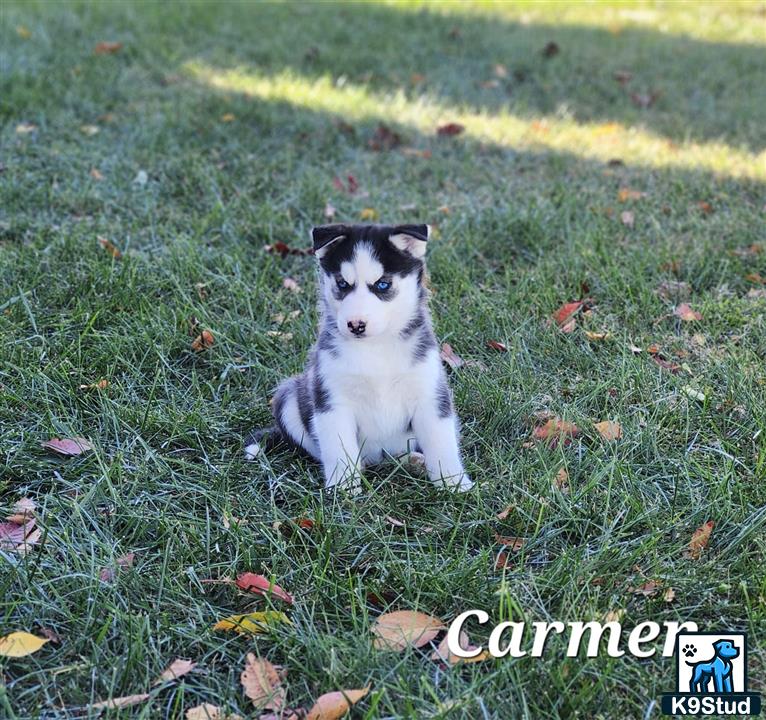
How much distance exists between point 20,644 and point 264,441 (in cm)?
128

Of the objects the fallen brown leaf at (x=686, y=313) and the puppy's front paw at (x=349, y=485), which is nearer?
the puppy's front paw at (x=349, y=485)

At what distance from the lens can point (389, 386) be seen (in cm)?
328

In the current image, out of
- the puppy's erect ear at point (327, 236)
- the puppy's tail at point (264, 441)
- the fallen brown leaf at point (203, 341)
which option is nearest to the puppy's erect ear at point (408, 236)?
the puppy's erect ear at point (327, 236)

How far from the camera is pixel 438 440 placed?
Result: 3.28 m

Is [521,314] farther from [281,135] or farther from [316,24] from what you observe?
[316,24]

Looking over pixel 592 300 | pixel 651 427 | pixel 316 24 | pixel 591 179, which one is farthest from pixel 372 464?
pixel 316 24

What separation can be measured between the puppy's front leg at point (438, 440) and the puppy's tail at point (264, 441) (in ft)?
1.99

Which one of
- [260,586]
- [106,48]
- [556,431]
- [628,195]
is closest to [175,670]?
[260,586]

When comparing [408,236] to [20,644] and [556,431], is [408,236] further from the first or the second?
[20,644]

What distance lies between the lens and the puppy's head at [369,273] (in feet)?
10.2

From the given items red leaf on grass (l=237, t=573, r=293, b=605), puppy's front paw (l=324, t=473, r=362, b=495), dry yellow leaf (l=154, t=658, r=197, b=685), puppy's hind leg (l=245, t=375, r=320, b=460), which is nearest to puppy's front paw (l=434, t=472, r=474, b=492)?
puppy's front paw (l=324, t=473, r=362, b=495)

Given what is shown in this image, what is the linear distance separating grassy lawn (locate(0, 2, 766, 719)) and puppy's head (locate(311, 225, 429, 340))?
2.10 feet

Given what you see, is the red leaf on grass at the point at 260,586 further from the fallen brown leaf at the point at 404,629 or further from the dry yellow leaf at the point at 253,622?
the fallen brown leaf at the point at 404,629

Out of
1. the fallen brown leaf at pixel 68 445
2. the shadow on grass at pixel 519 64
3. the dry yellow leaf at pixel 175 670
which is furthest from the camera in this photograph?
the shadow on grass at pixel 519 64
